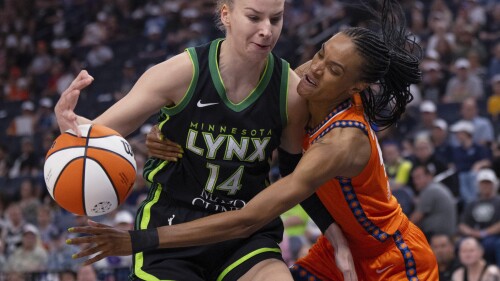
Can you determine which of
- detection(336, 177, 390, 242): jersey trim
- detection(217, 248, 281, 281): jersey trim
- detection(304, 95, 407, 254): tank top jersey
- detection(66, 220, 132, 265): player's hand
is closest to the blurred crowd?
detection(304, 95, 407, 254): tank top jersey

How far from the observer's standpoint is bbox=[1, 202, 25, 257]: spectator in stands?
10133 mm

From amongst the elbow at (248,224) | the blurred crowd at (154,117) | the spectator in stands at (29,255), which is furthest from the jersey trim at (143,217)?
the spectator in stands at (29,255)

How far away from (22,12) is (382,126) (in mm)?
14820

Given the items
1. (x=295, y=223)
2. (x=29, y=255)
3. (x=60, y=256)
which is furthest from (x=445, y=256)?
(x=29, y=255)

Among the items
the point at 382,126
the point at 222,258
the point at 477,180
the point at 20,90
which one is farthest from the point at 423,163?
the point at 20,90

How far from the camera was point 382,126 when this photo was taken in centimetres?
472

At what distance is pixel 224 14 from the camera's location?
4.26 metres

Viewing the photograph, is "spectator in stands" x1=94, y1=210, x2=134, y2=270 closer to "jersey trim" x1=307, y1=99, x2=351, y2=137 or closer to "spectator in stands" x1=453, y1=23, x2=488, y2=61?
"jersey trim" x1=307, y1=99, x2=351, y2=137

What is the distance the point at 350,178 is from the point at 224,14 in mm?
968

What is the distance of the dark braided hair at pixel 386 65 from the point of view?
427cm

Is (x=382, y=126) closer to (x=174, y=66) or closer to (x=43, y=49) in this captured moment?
(x=174, y=66)

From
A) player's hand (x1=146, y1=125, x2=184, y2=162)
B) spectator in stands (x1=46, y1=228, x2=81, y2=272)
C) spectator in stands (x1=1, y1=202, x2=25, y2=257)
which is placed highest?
player's hand (x1=146, y1=125, x2=184, y2=162)

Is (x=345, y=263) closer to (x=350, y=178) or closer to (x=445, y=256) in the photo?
(x=350, y=178)

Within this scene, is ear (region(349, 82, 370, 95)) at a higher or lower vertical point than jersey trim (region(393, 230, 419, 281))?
higher
